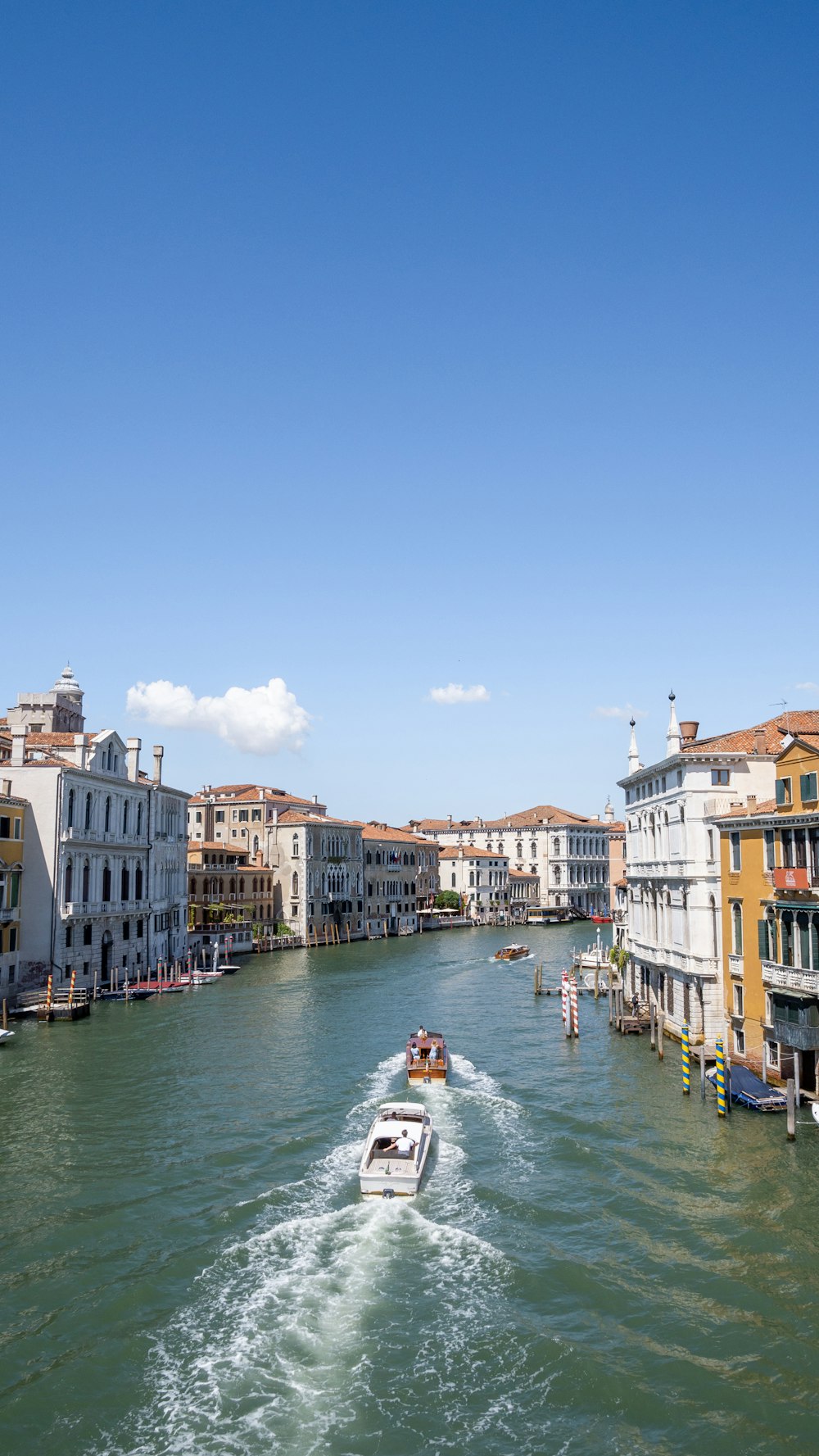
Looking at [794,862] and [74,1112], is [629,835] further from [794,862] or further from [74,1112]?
[74,1112]

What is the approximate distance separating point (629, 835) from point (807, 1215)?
87.1 feet

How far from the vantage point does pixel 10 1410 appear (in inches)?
526

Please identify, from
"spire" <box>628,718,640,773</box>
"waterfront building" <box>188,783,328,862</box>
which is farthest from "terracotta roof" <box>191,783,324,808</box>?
"spire" <box>628,718,640,773</box>

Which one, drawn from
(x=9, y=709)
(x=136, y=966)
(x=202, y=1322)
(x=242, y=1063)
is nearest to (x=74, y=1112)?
(x=242, y=1063)

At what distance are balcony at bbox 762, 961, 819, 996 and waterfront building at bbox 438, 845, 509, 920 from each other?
307 feet

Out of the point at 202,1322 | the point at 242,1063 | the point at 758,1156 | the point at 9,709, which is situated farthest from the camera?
the point at 9,709

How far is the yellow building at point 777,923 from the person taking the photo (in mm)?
25766

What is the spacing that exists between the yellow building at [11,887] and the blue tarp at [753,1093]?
30170 millimetres

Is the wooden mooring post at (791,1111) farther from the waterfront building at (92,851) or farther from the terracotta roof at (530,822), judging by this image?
the terracotta roof at (530,822)

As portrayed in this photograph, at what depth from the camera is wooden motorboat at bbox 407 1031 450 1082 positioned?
31016mm

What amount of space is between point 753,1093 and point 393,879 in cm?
8047

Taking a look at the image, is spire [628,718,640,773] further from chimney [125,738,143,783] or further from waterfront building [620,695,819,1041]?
chimney [125,738,143,783]

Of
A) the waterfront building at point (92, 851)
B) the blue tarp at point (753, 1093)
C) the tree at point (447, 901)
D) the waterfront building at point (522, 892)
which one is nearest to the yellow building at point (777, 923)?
the blue tarp at point (753, 1093)

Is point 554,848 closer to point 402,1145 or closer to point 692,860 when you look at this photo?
point 692,860
